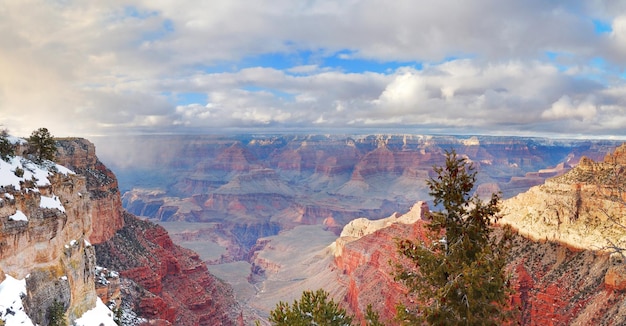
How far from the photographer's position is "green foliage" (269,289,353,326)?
17.2m

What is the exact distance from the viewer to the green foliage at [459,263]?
14.0 meters

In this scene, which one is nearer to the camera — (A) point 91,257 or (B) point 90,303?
(B) point 90,303

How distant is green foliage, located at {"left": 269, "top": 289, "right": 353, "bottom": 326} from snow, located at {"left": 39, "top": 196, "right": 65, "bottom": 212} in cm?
1449

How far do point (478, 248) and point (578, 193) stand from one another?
44856 mm

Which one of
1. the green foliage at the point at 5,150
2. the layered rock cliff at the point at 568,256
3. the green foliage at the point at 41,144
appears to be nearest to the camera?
the green foliage at the point at 5,150

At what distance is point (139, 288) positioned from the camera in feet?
167

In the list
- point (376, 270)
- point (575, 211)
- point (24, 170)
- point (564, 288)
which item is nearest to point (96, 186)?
point (24, 170)

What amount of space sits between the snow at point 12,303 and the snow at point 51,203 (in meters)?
4.66

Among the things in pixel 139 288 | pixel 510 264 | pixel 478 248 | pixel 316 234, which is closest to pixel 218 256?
pixel 316 234

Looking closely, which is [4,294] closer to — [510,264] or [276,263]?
[510,264]

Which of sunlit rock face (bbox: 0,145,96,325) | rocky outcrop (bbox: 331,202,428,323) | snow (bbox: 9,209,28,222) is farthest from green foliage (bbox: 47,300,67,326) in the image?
rocky outcrop (bbox: 331,202,428,323)

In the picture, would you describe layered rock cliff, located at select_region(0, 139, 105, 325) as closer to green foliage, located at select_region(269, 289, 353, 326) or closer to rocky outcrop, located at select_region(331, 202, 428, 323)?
green foliage, located at select_region(269, 289, 353, 326)

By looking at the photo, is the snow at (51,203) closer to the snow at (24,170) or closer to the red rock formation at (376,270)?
the snow at (24,170)

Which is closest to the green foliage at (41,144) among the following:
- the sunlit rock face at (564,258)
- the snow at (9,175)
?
the snow at (9,175)
